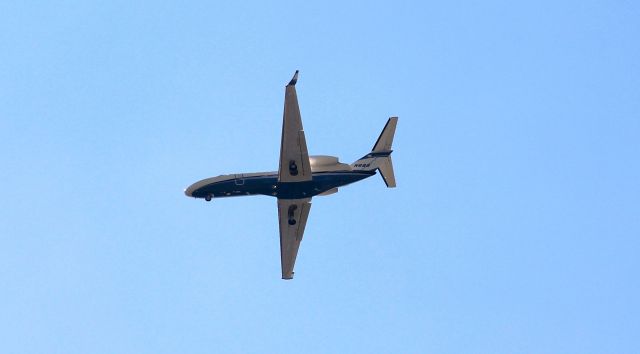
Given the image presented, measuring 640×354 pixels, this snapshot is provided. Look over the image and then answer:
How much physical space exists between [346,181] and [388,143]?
479 inches

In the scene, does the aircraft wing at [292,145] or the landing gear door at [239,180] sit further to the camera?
the landing gear door at [239,180]

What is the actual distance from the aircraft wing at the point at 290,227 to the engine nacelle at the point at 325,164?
489 cm

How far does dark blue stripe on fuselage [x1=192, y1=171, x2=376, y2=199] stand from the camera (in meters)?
132

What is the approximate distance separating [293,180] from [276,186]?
262cm

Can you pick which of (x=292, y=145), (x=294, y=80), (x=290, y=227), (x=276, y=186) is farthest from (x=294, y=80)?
(x=290, y=227)

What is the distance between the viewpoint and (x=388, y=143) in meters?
143

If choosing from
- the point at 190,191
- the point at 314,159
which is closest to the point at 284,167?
the point at 314,159

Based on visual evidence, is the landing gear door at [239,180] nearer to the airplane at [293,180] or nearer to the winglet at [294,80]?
the airplane at [293,180]

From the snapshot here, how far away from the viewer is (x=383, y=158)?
465 feet

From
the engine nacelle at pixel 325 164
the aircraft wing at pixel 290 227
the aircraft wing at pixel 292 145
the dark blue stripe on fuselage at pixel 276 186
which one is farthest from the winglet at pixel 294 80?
the aircraft wing at pixel 290 227

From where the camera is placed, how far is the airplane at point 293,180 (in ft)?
416

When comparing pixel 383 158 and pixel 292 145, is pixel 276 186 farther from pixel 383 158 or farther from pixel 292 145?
pixel 383 158

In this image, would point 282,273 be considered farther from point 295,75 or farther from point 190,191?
point 295,75

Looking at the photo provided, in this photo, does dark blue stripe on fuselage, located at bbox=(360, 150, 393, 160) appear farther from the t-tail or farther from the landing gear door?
the landing gear door
